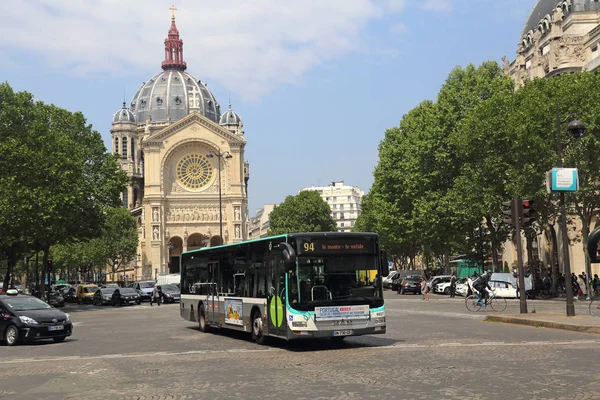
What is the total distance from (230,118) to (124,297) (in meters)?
97.5

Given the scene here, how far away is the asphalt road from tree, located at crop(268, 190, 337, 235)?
93561mm

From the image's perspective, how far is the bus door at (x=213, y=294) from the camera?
68.1 ft

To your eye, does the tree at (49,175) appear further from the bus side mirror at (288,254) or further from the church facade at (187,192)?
the church facade at (187,192)

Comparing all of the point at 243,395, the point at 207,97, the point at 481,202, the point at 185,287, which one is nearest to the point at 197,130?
the point at 207,97

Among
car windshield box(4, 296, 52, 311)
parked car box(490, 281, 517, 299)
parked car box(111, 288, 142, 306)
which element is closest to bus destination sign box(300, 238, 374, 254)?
car windshield box(4, 296, 52, 311)

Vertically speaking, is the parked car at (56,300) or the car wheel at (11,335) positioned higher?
the parked car at (56,300)

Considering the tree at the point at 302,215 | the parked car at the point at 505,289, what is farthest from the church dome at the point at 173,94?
the parked car at the point at 505,289

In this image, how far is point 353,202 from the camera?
547ft

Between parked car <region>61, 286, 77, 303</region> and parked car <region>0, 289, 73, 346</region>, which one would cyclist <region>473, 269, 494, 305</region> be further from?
parked car <region>61, 286, 77, 303</region>

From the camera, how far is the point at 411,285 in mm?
52156

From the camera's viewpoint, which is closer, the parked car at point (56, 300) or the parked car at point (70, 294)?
the parked car at point (56, 300)

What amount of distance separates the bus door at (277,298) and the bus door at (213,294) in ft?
13.8

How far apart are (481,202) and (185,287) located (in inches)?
876

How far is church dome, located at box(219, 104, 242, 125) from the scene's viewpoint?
144750 millimetres
